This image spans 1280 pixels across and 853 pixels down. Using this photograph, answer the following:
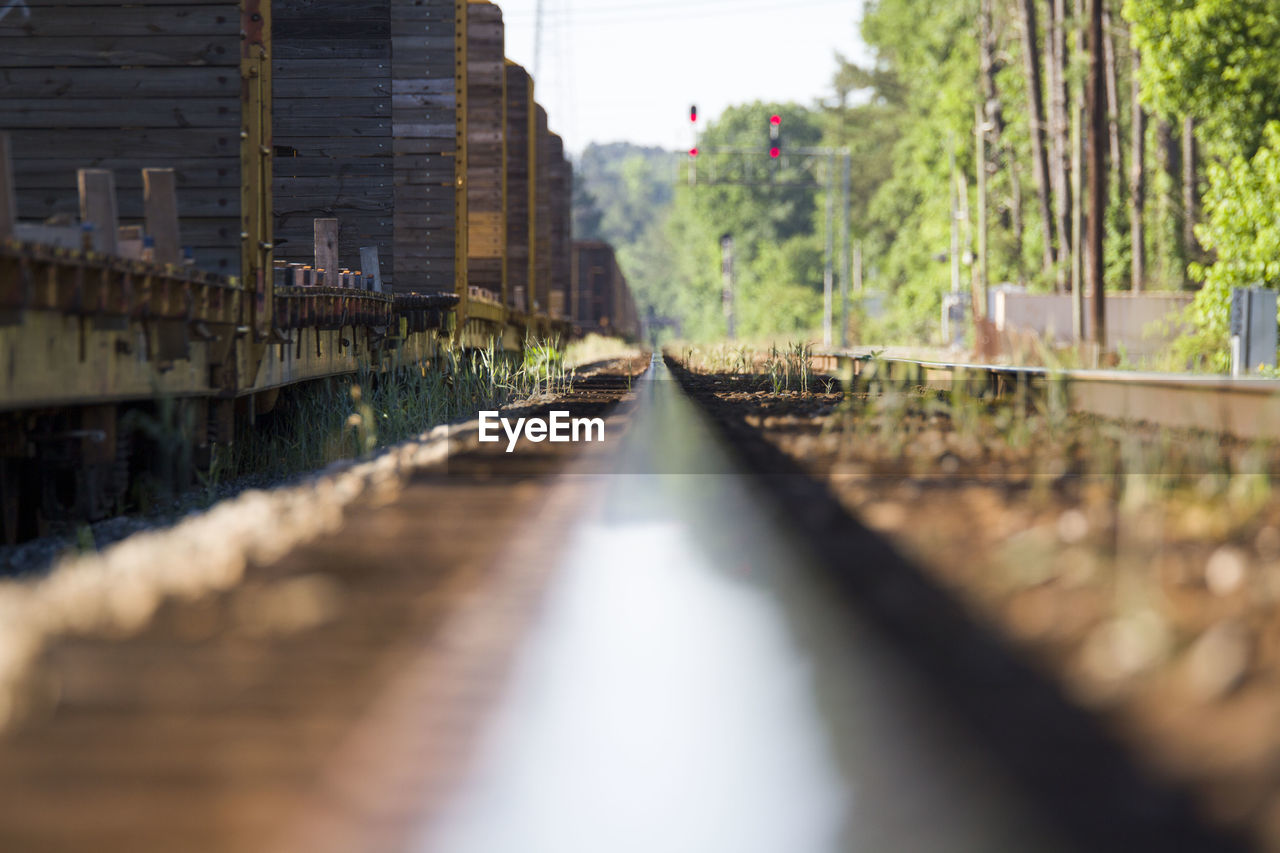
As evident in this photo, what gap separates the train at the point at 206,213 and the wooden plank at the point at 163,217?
0.6 inches

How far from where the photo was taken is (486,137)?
1089 inches

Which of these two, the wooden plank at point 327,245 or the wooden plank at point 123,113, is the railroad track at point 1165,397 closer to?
the wooden plank at point 123,113

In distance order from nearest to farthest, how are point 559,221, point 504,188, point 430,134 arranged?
point 430,134, point 504,188, point 559,221

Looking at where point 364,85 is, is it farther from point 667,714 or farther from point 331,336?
point 667,714

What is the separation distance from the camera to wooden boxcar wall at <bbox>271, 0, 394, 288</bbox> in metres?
21.5

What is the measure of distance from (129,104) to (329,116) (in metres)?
9.05

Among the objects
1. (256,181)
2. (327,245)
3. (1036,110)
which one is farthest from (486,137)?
(1036,110)

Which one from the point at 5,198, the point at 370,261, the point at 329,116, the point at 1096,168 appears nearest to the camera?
the point at 5,198

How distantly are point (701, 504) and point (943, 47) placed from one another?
7139cm

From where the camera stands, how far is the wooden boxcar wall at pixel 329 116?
21.5 m

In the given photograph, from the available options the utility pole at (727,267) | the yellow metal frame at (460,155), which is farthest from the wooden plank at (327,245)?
the utility pole at (727,267)

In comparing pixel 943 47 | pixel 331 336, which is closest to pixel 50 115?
pixel 331 336

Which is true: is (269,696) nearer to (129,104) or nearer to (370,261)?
(129,104)

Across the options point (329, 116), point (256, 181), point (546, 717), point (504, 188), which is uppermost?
point (329, 116)
